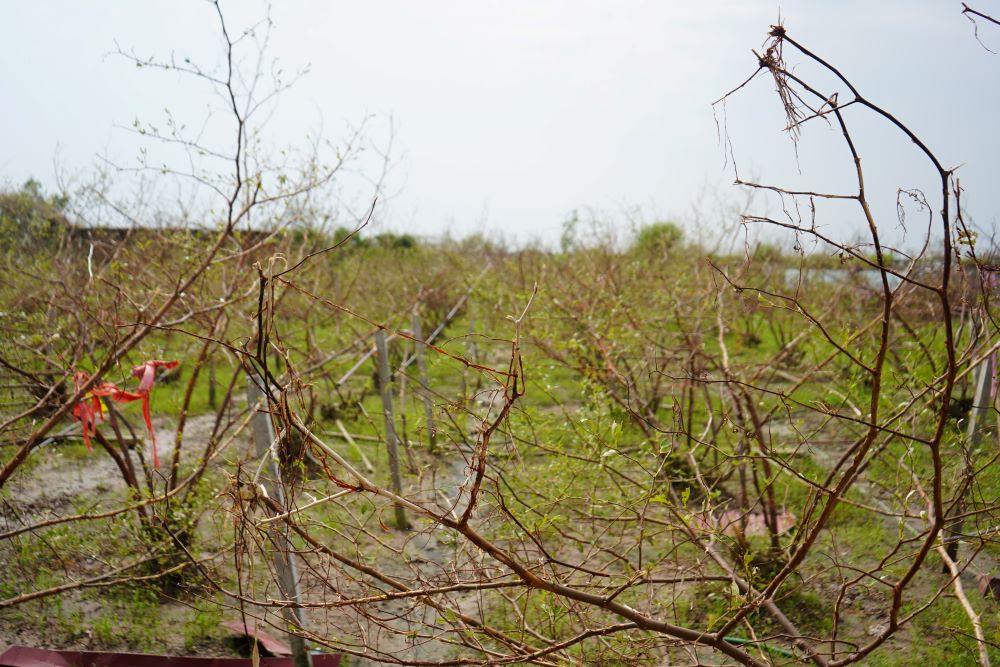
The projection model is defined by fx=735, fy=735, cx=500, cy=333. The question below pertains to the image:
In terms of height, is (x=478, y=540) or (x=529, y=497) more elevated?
(x=478, y=540)

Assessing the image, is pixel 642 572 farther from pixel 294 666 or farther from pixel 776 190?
pixel 294 666

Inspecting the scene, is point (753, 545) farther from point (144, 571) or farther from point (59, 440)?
point (59, 440)

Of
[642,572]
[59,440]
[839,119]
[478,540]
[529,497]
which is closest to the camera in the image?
[839,119]

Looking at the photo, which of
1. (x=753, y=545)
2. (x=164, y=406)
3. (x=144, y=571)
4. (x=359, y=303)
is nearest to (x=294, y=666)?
(x=144, y=571)

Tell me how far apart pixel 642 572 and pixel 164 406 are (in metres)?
6.94

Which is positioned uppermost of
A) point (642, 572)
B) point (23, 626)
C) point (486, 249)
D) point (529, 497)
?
point (486, 249)

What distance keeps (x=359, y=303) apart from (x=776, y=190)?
8.65 meters

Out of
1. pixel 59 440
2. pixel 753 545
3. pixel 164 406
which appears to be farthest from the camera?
pixel 164 406

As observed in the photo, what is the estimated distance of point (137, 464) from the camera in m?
5.95

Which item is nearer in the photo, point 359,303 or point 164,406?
point 164,406

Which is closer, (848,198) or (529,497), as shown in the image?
(848,198)

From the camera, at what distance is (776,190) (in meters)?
1.41

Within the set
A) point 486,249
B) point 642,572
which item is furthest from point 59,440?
point 486,249

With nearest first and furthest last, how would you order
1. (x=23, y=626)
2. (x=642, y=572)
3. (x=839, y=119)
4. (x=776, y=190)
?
1. (x=839, y=119)
2. (x=776, y=190)
3. (x=642, y=572)
4. (x=23, y=626)
